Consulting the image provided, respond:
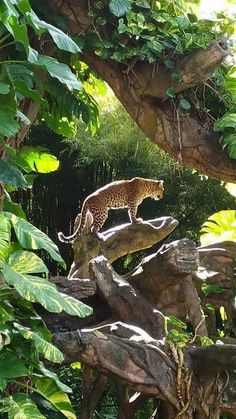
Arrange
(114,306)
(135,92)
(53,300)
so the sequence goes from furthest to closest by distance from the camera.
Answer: (114,306)
(135,92)
(53,300)

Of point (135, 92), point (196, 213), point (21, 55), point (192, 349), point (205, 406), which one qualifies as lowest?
point (196, 213)

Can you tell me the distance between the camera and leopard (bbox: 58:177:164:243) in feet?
14.7

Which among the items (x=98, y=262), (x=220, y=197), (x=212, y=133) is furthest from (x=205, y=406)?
(x=220, y=197)

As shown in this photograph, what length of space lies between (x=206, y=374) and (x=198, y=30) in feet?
4.40

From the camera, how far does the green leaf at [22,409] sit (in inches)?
68.4

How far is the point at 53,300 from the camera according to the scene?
176 cm

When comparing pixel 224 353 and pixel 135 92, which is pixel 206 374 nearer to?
pixel 224 353

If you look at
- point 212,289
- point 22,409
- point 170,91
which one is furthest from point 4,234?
point 212,289

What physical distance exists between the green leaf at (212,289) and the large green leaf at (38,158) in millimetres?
958

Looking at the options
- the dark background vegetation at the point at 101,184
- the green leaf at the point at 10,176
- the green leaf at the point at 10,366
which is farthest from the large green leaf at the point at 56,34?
the dark background vegetation at the point at 101,184

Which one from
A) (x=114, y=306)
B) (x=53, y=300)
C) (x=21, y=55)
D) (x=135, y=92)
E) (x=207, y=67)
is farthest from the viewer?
(x=114, y=306)

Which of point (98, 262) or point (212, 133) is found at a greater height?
point (212, 133)

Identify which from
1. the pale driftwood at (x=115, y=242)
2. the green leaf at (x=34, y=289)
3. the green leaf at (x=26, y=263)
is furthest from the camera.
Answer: the pale driftwood at (x=115, y=242)

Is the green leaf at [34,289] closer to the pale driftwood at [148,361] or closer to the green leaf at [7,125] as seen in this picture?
the green leaf at [7,125]
